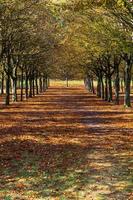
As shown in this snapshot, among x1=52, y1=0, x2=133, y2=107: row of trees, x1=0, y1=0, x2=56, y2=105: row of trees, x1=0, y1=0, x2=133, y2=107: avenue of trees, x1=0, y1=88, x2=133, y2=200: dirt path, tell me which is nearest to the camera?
→ x1=0, y1=88, x2=133, y2=200: dirt path

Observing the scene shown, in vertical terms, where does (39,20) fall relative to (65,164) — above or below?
above

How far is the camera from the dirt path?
1285 centimetres

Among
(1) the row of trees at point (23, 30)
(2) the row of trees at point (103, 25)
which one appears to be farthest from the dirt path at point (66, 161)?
(1) the row of trees at point (23, 30)

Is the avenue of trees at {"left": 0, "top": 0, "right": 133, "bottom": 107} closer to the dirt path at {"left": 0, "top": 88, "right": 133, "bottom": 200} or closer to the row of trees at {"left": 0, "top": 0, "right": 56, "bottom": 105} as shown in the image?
the row of trees at {"left": 0, "top": 0, "right": 56, "bottom": 105}

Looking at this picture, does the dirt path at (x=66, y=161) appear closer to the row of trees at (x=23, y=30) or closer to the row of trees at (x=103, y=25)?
the row of trees at (x=103, y=25)

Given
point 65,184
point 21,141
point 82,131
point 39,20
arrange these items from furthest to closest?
point 39,20 → point 82,131 → point 21,141 → point 65,184

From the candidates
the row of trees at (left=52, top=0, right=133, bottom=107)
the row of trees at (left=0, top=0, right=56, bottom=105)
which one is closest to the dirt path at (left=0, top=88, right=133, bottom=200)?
the row of trees at (left=52, top=0, right=133, bottom=107)

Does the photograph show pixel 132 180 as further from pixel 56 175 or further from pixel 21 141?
pixel 21 141

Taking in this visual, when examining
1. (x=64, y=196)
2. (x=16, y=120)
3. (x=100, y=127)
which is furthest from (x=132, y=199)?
(x=16, y=120)

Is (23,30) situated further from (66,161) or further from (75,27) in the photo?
(66,161)

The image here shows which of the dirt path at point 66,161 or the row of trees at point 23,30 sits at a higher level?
the row of trees at point 23,30

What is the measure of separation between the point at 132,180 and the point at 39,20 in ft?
129

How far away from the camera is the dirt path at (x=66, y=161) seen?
12.9 metres

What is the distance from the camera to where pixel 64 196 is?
40.3 ft
